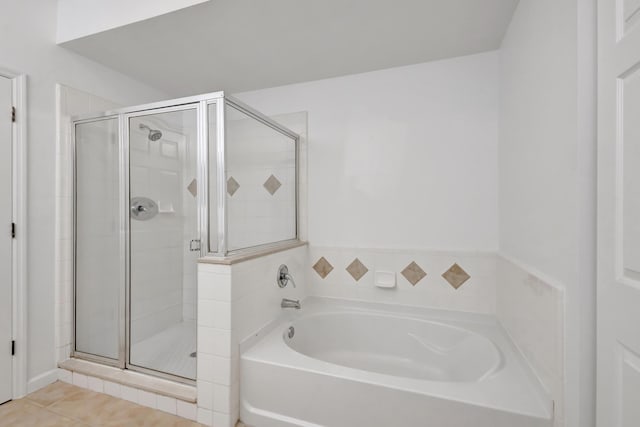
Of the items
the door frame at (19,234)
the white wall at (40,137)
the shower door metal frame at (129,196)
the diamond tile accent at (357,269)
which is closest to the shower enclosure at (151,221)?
the shower door metal frame at (129,196)

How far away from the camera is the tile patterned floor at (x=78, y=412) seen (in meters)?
1.53

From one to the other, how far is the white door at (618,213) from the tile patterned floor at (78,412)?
1.76 meters

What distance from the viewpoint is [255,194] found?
1979 millimetres

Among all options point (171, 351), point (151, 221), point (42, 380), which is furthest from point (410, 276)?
point (42, 380)

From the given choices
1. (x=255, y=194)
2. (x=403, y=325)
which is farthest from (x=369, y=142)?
(x=403, y=325)

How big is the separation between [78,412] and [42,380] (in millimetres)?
456

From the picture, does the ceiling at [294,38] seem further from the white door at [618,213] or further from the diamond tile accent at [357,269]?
the diamond tile accent at [357,269]

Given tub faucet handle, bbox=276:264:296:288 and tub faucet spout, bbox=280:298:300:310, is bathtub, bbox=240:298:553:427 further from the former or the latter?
tub faucet handle, bbox=276:264:296:288

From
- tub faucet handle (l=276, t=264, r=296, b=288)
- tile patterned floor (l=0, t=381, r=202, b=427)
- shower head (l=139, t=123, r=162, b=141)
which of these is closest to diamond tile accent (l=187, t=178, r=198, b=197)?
shower head (l=139, t=123, r=162, b=141)

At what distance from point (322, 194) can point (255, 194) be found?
25.7 inches

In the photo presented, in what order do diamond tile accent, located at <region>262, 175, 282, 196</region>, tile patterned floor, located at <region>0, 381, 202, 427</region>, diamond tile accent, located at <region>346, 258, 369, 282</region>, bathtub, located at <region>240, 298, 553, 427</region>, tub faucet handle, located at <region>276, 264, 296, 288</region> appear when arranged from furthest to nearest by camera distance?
diamond tile accent, located at <region>346, 258, 369, 282</region> → diamond tile accent, located at <region>262, 175, 282, 196</region> → tub faucet handle, located at <region>276, 264, 296, 288</region> → tile patterned floor, located at <region>0, 381, 202, 427</region> → bathtub, located at <region>240, 298, 553, 427</region>

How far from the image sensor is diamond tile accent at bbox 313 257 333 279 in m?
2.42

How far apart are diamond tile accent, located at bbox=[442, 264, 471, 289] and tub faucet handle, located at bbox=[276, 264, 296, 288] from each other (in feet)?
3.62

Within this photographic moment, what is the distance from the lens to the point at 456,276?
2.10 meters
